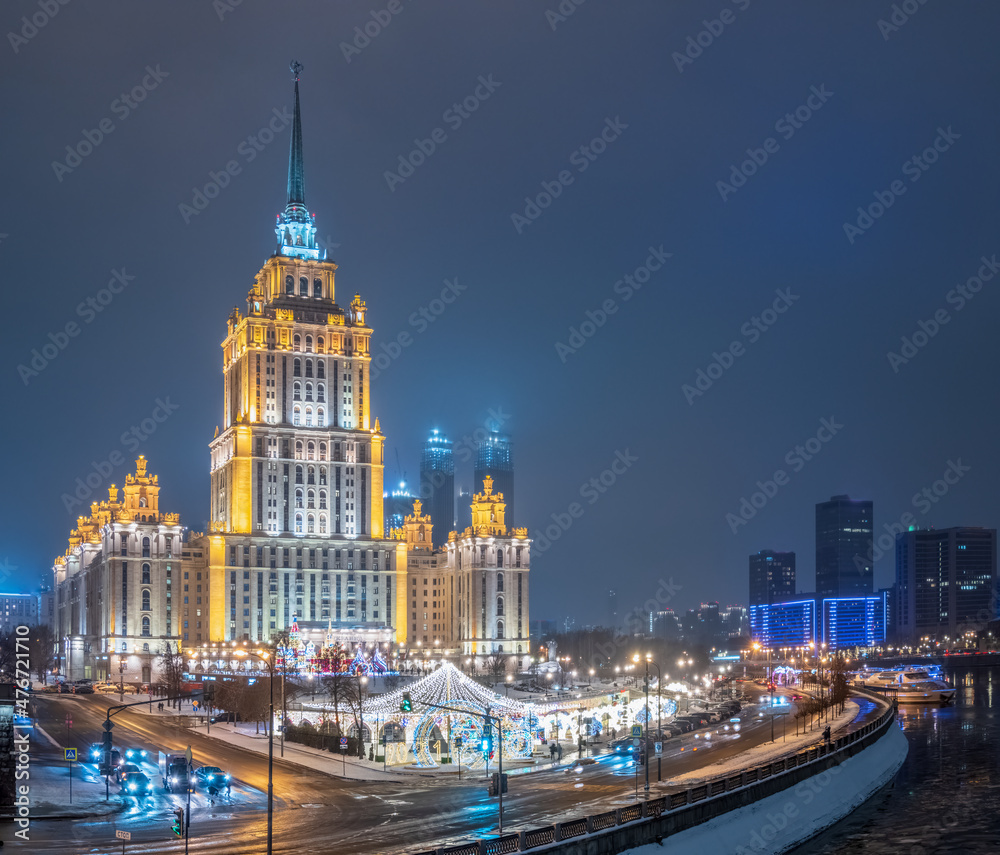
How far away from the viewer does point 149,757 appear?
303 feet

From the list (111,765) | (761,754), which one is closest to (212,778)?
(111,765)

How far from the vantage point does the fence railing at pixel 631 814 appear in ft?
162

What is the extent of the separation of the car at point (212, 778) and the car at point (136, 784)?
124 inches

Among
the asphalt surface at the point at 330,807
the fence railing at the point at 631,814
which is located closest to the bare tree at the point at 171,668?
the asphalt surface at the point at 330,807

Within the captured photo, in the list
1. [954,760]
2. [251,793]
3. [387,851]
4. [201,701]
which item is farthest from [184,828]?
[201,701]

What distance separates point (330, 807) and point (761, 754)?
35225 mm

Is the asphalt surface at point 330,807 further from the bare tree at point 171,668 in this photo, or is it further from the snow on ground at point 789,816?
the bare tree at point 171,668

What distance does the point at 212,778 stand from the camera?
7650 centimetres

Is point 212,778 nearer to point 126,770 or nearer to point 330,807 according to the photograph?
point 126,770

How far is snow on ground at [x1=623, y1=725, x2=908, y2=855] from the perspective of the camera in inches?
2381

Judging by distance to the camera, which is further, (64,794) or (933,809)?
(933,809)

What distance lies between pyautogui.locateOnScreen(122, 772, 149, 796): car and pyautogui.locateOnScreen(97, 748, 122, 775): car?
44.8 inches

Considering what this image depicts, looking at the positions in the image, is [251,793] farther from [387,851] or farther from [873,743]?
[873,743]

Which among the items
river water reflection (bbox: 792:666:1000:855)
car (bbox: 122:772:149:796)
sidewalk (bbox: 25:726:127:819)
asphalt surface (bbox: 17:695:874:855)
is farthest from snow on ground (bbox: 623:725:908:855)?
car (bbox: 122:772:149:796)
